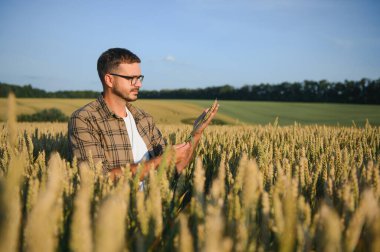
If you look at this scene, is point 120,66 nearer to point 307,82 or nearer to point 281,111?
point 281,111

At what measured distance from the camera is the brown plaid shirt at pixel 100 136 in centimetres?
250

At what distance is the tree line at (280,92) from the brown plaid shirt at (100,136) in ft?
156

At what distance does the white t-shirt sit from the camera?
295cm

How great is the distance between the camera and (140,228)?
970 millimetres

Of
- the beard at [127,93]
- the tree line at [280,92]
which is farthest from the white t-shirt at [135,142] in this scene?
the tree line at [280,92]

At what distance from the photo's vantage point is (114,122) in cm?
284

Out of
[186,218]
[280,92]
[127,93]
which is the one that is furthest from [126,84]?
[280,92]

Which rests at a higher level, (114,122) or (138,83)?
(138,83)

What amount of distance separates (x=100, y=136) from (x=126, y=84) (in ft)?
1.77

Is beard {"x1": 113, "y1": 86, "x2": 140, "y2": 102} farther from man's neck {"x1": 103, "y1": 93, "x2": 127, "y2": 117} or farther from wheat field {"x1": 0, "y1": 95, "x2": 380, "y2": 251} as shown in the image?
wheat field {"x1": 0, "y1": 95, "x2": 380, "y2": 251}

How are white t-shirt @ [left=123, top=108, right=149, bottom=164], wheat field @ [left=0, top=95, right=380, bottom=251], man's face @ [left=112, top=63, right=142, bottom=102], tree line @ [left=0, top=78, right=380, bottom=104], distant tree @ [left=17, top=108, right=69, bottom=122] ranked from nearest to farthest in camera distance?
1. wheat field @ [left=0, top=95, right=380, bottom=251]
2. man's face @ [left=112, top=63, right=142, bottom=102]
3. white t-shirt @ [left=123, top=108, right=149, bottom=164]
4. distant tree @ [left=17, top=108, right=69, bottom=122]
5. tree line @ [left=0, top=78, right=380, bottom=104]

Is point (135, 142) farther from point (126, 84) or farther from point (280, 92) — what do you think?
point (280, 92)

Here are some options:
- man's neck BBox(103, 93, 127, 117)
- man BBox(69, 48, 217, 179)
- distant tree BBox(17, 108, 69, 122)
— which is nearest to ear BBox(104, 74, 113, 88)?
man BBox(69, 48, 217, 179)

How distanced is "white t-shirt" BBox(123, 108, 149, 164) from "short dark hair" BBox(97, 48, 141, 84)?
0.52 metres
